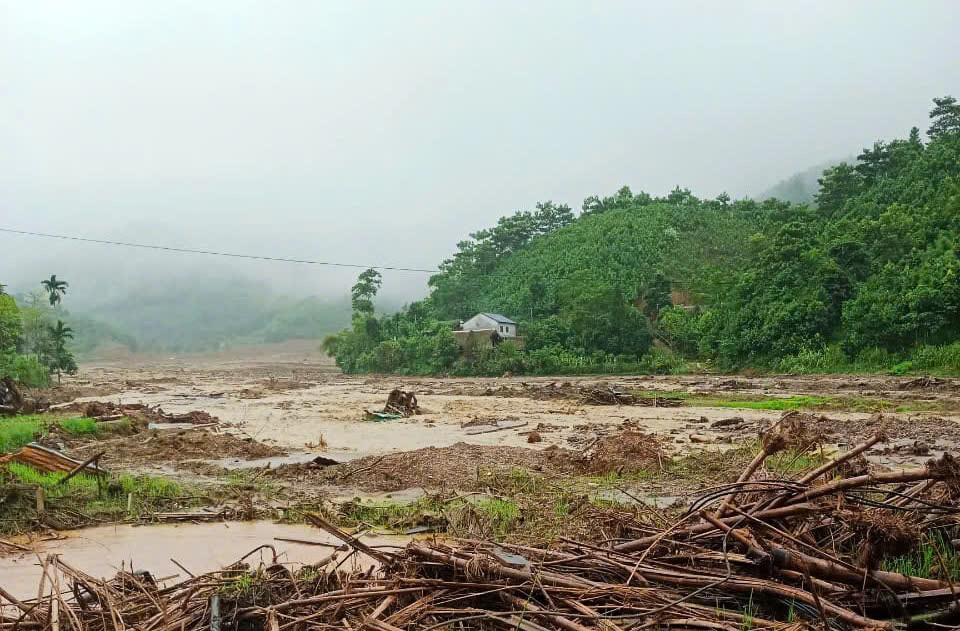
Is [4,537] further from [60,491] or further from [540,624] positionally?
[540,624]

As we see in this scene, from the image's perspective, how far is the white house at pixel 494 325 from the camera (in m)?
56.0

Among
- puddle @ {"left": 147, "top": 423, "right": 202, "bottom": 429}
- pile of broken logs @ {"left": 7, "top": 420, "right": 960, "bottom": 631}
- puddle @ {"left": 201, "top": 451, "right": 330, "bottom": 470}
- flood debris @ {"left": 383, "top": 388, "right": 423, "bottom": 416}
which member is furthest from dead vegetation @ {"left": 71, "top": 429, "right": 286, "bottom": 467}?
pile of broken logs @ {"left": 7, "top": 420, "right": 960, "bottom": 631}

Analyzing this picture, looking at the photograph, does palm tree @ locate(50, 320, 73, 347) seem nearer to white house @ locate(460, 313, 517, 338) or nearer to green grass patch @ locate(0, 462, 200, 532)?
white house @ locate(460, 313, 517, 338)

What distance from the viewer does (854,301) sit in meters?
33.3

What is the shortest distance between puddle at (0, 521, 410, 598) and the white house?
4645 cm

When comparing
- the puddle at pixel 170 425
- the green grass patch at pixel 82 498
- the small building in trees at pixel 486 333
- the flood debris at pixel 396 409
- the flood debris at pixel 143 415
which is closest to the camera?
the green grass patch at pixel 82 498

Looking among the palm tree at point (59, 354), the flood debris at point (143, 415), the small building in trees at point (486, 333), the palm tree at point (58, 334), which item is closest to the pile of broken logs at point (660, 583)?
the flood debris at point (143, 415)

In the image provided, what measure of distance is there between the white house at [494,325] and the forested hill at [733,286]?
148cm

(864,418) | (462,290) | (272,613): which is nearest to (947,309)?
(864,418)

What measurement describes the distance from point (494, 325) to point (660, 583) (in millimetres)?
52988

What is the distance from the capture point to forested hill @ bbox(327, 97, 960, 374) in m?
32.3

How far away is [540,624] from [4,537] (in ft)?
25.7

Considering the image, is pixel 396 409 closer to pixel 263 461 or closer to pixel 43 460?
pixel 263 461

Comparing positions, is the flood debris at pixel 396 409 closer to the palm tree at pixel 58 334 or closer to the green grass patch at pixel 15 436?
the green grass patch at pixel 15 436
